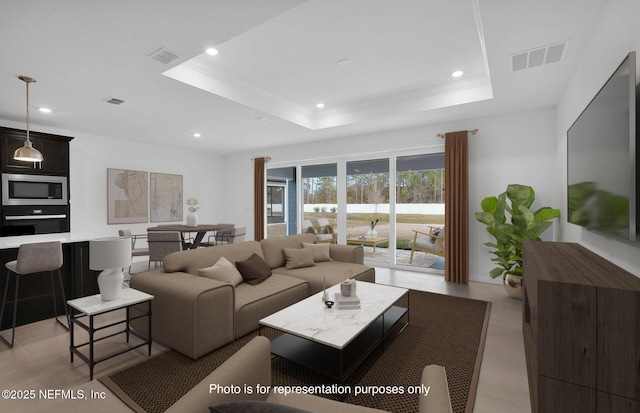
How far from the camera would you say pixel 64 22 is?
2.25 metres

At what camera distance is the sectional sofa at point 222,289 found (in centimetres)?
239

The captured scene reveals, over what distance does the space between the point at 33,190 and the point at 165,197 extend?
2298mm

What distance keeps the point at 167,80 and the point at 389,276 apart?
14.0 feet

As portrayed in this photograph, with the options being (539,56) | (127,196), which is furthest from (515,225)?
(127,196)

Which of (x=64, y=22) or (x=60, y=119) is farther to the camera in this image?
(x=60, y=119)

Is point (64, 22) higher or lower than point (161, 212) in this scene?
higher

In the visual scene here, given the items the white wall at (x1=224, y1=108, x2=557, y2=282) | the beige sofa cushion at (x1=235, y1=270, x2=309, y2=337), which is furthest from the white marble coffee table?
the white wall at (x1=224, y1=108, x2=557, y2=282)

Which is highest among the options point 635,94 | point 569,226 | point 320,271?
point 635,94

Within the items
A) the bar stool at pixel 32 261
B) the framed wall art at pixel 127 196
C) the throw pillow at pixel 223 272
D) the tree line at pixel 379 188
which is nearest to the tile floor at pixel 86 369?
the bar stool at pixel 32 261

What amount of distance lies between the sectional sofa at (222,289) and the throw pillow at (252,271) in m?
0.01

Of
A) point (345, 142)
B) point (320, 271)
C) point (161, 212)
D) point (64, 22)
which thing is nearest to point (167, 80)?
point (64, 22)

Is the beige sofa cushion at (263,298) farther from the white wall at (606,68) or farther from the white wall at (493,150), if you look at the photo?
the white wall at (493,150)

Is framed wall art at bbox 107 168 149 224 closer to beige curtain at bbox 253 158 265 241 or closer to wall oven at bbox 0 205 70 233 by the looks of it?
wall oven at bbox 0 205 70 233

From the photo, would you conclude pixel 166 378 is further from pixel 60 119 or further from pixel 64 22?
pixel 60 119
